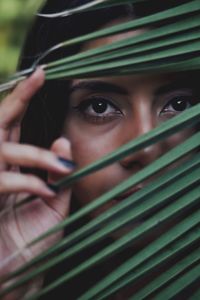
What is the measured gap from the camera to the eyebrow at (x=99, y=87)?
123cm

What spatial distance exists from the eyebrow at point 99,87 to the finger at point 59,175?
0.98 feet

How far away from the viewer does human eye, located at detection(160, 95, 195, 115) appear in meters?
1.26

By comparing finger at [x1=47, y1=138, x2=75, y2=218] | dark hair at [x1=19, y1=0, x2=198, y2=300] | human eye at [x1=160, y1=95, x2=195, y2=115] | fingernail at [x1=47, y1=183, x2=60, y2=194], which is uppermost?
dark hair at [x1=19, y1=0, x2=198, y2=300]

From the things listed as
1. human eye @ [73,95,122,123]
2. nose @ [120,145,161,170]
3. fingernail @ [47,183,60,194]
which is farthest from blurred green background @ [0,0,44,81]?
fingernail @ [47,183,60,194]

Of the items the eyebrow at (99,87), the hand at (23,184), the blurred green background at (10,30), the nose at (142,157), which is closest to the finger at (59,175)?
the hand at (23,184)

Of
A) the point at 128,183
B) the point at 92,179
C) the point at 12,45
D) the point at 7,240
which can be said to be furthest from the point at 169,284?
the point at 12,45

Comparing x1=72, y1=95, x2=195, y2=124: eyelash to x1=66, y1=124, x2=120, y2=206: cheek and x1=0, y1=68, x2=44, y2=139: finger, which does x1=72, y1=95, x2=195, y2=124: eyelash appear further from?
x1=0, y1=68, x2=44, y2=139: finger

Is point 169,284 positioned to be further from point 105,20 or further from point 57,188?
point 105,20

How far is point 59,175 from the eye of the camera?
3.01 feet

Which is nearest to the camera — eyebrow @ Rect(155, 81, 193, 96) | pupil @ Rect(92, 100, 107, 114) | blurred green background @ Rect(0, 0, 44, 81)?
eyebrow @ Rect(155, 81, 193, 96)

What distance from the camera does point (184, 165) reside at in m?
0.78

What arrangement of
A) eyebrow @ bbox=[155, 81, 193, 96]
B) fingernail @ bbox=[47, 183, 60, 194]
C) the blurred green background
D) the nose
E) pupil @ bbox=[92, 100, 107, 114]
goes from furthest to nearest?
the blurred green background < pupil @ bbox=[92, 100, 107, 114] < eyebrow @ bbox=[155, 81, 193, 96] < the nose < fingernail @ bbox=[47, 183, 60, 194]

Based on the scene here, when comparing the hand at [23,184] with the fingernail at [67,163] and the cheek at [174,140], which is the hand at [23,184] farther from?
the cheek at [174,140]

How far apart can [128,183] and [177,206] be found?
0.29 feet
